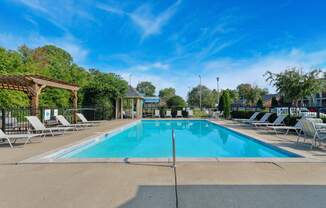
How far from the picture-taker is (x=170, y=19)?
18.4 meters

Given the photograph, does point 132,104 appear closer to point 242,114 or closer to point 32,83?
point 242,114

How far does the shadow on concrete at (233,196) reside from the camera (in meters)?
3.11

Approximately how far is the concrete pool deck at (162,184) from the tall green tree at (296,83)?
8969mm

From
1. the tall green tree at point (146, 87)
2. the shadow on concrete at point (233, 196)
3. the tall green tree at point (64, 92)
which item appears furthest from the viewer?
the tall green tree at point (146, 87)

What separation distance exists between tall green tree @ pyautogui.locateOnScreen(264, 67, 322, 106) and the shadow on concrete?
10875 millimetres

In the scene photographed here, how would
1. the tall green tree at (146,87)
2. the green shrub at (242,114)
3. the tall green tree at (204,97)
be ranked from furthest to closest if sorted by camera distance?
the tall green tree at (146,87), the tall green tree at (204,97), the green shrub at (242,114)

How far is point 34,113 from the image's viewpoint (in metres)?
11.1

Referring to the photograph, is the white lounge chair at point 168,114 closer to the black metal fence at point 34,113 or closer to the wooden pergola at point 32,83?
the black metal fence at point 34,113

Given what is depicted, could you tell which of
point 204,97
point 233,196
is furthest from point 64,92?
point 204,97

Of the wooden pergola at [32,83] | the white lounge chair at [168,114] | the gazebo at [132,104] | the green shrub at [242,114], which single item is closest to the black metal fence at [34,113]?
the wooden pergola at [32,83]

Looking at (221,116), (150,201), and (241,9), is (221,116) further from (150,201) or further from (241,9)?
(150,201)

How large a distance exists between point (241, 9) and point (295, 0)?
282cm

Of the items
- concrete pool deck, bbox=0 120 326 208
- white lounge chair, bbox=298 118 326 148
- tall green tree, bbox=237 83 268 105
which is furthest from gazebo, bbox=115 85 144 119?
tall green tree, bbox=237 83 268 105

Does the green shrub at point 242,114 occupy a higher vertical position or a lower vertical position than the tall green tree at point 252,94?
lower
